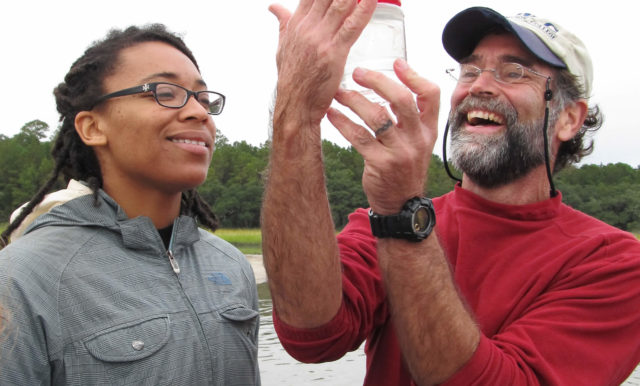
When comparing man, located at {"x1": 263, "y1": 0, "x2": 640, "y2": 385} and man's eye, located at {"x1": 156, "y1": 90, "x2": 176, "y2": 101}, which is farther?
man's eye, located at {"x1": 156, "y1": 90, "x2": 176, "y2": 101}

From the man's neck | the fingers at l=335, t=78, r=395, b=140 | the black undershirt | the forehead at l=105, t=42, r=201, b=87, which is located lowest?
the black undershirt

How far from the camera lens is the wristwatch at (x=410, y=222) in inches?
84.4

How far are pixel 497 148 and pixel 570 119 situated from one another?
2.27 feet

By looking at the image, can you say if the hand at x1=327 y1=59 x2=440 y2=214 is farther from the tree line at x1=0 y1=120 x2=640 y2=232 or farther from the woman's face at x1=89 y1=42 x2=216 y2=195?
the tree line at x1=0 y1=120 x2=640 y2=232

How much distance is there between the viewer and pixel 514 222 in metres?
2.80

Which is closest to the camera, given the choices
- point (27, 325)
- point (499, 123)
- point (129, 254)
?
point (27, 325)

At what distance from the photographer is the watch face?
84.6 inches

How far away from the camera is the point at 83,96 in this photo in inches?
119

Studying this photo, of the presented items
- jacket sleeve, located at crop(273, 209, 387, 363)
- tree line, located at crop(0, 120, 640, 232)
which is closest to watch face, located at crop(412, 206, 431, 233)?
jacket sleeve, located at crop(273, 209, 387, 363)

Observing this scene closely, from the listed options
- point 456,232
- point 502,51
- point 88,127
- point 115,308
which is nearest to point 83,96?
point 88,127

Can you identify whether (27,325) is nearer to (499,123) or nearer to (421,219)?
(421,219)

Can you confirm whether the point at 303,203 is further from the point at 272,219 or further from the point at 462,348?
the point at 462,348

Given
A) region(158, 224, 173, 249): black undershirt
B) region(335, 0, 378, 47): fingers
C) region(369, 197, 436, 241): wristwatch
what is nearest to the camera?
region(335, 0, 378, 47): fingers

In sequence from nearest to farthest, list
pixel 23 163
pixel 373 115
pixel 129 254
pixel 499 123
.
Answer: pixel 373 115, pixel 129 254, pixel 499 123, pixel 23 163
